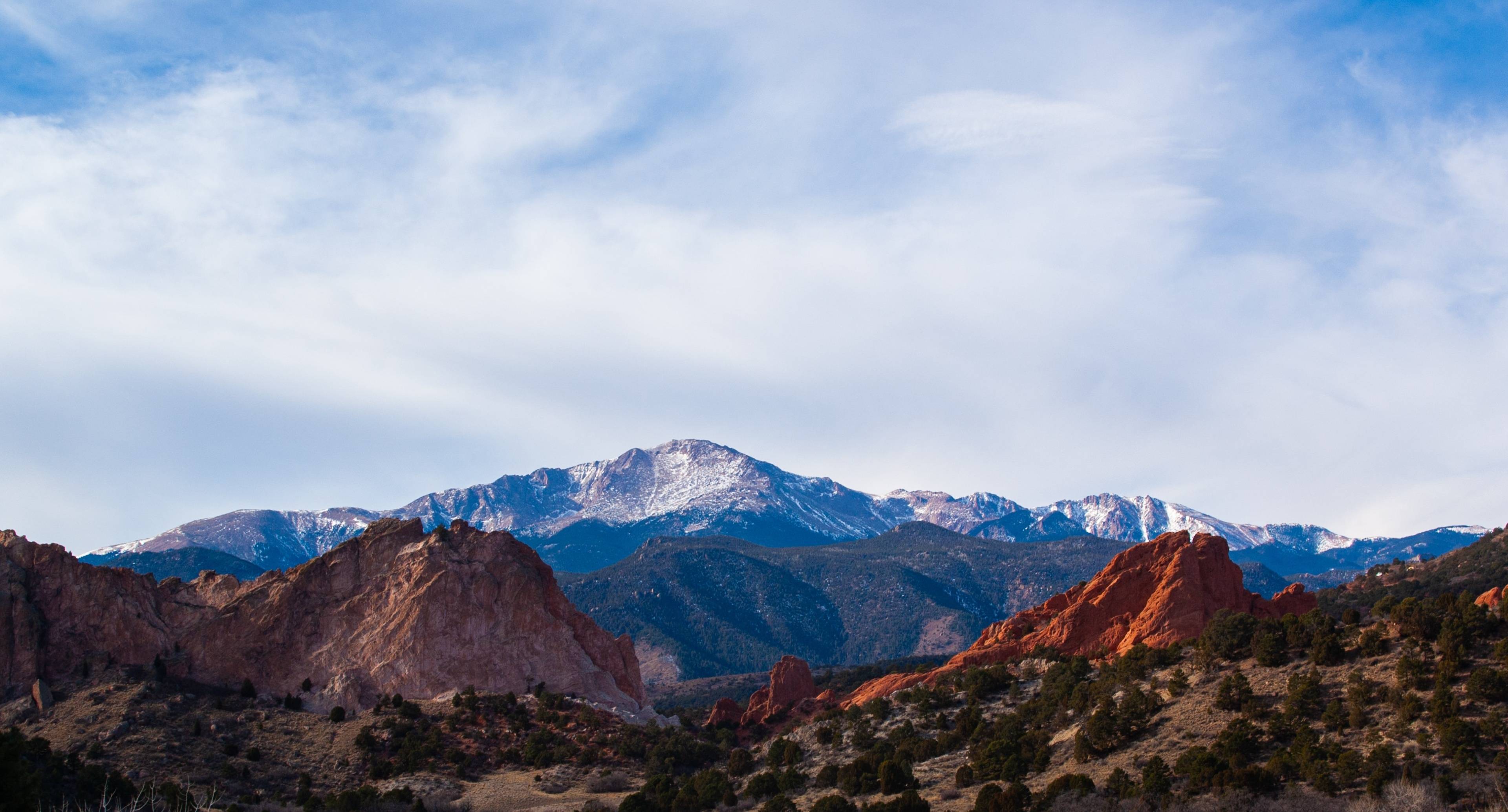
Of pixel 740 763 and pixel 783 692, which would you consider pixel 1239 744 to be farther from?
pixel 783 692

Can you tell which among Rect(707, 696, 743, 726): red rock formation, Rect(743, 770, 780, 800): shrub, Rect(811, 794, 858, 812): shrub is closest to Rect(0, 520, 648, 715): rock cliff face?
Rect(707, 696, 743, 726): red rock formation

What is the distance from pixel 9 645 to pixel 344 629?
18.6 meters

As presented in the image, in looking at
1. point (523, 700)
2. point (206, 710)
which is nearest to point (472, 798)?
point (523, 700)

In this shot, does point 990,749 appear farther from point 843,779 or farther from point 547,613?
point 547,613

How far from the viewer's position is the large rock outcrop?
2500 inches

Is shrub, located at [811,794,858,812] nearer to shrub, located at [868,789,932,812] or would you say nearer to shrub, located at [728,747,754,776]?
shrub, located at [868,789,932,812]

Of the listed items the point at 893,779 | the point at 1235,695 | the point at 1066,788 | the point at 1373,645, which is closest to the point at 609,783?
the point at 893,779

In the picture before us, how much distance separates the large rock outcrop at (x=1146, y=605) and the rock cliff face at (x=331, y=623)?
75.5 ft

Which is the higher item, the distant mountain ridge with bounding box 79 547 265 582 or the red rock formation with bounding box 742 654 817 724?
the distant mountain ridge with bounding box 79 547 265 582

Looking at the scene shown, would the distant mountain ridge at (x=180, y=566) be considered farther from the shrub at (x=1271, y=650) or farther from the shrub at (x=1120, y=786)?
the shrub at (x=1120, y=786)

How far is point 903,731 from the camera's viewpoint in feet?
186

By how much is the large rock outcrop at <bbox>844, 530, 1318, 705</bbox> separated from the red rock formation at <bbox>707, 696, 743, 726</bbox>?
10.4 m

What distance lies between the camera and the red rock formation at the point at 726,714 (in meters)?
80.3

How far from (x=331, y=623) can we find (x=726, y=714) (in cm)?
2818
